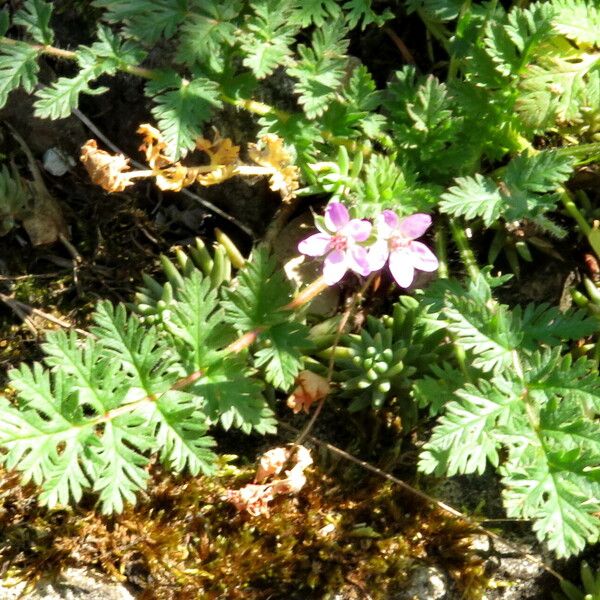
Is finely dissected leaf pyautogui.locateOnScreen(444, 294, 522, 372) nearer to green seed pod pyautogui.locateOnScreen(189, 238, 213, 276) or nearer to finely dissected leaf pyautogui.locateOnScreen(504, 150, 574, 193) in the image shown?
finely dissected leaf pyautogui.locateOnScreen(504, 150, 574, 193)

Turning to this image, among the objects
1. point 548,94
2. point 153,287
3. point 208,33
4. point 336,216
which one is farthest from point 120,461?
point 548,94

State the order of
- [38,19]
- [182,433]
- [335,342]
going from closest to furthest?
[182,433] < [38,19] < [335,342]

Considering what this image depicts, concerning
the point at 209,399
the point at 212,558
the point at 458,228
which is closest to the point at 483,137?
the point at 458,228

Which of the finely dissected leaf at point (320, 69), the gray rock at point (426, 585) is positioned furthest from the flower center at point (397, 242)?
the gray rock at point (426, 585)

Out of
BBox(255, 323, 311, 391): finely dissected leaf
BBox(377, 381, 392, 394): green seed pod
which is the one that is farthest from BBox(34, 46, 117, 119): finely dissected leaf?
BBox(377, 381, 392, 394): green seed pod

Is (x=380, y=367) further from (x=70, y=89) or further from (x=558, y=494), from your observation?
(x=70, y=89)

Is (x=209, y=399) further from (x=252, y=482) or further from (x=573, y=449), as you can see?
(x=573, y=449)
